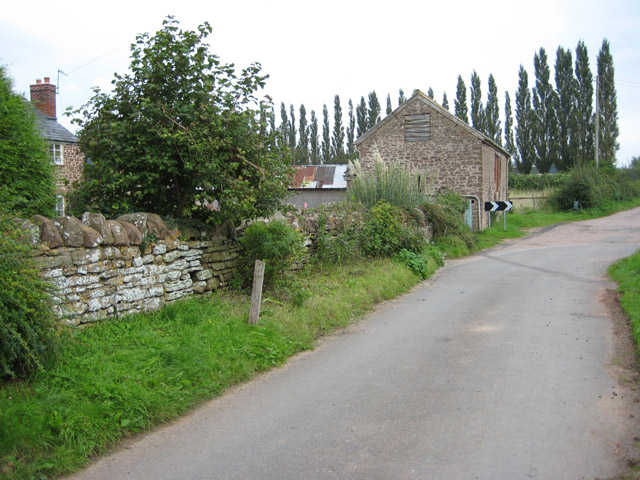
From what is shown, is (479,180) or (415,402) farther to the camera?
(479,180)

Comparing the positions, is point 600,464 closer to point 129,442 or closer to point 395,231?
point 129,442

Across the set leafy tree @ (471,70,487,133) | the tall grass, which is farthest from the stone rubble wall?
leafy tree @ (471,70,487,133)

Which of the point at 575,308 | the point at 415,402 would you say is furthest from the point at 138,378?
the point at 575,308

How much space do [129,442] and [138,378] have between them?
766mm

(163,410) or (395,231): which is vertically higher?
(395,231)

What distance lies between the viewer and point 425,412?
530cm

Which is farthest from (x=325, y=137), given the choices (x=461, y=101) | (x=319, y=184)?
(x=319, y=184)

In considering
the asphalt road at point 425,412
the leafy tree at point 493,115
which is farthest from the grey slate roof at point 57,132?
the leafy tree at point 493,115

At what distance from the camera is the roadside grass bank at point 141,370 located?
4.32 meters

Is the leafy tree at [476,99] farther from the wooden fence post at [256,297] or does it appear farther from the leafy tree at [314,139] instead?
the wooden fence post at [256,297]

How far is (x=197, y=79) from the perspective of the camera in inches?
340

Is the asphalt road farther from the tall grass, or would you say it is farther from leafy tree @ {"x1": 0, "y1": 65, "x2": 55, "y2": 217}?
the tall grass

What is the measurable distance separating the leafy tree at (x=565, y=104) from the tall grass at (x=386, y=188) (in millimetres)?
34963

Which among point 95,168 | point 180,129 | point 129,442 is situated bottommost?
point 129,442
